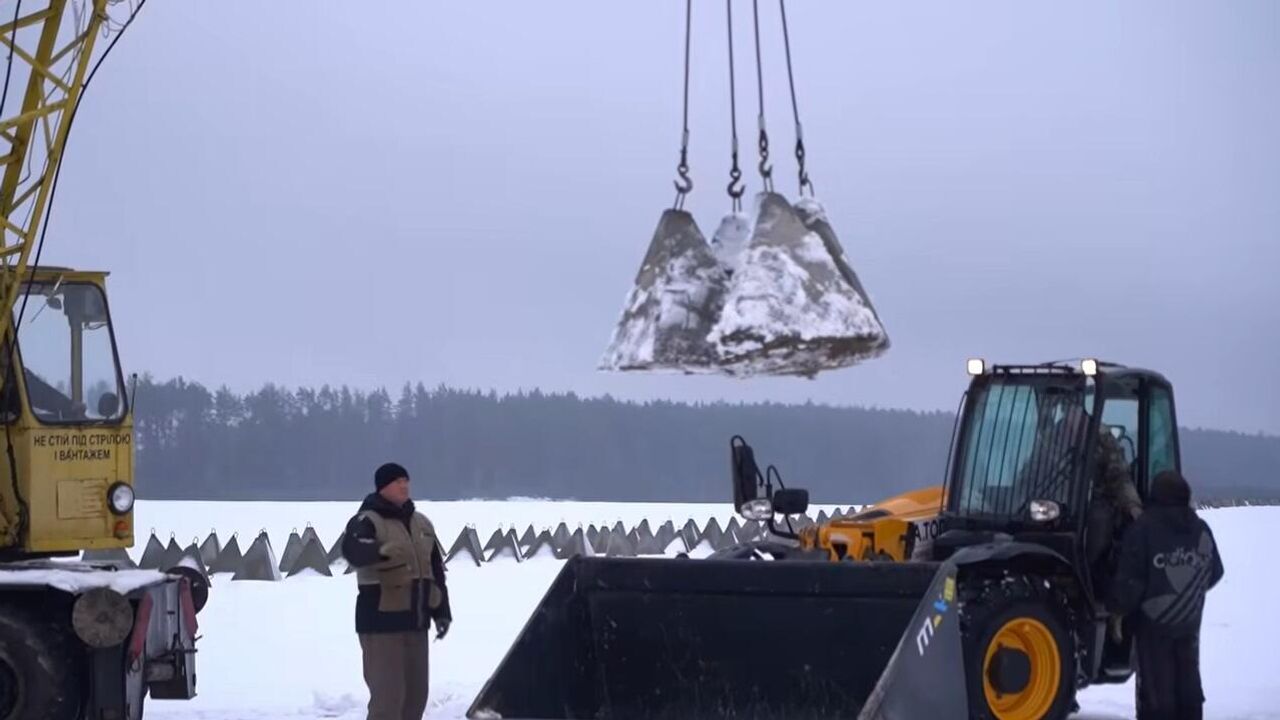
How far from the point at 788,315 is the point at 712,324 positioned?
53 cm

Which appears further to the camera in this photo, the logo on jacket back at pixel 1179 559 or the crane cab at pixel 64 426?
the crane cab at pixel 64 426

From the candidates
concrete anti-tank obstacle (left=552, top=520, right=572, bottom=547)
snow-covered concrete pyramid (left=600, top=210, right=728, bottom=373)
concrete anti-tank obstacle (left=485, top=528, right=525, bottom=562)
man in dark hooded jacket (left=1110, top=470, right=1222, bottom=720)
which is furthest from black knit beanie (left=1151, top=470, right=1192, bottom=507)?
concrete anti-tank obstacle (left=552, top=520, right=572, bottom=547)

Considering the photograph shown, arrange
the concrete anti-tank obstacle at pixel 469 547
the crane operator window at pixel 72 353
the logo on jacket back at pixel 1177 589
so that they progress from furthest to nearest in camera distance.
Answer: the concrete anti-tank obstacle at pixel 469 547
the crane operator window at pixel 72 353
the logo on jacket back at pixel 1177 589

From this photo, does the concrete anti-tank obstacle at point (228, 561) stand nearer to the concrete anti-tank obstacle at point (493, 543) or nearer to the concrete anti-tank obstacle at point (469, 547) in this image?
the concrete anti-tank obstacle at point (469, 547)

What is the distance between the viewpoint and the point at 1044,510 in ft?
34.3

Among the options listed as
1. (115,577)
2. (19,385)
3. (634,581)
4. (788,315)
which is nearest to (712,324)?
(788,315)

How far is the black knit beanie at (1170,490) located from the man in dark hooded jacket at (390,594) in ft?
13.0

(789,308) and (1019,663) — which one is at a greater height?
(789,308)

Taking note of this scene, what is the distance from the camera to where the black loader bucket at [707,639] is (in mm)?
9516

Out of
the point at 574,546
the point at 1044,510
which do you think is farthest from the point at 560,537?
the point at 1044,510

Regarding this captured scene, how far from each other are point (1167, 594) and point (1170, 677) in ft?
1.50

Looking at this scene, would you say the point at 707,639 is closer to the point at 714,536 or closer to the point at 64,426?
the point at 64,426

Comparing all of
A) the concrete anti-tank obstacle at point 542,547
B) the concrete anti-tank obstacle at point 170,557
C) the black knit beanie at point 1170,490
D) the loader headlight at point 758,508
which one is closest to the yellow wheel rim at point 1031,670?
the black knit beanie at point 1170,490

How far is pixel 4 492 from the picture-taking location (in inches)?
440
